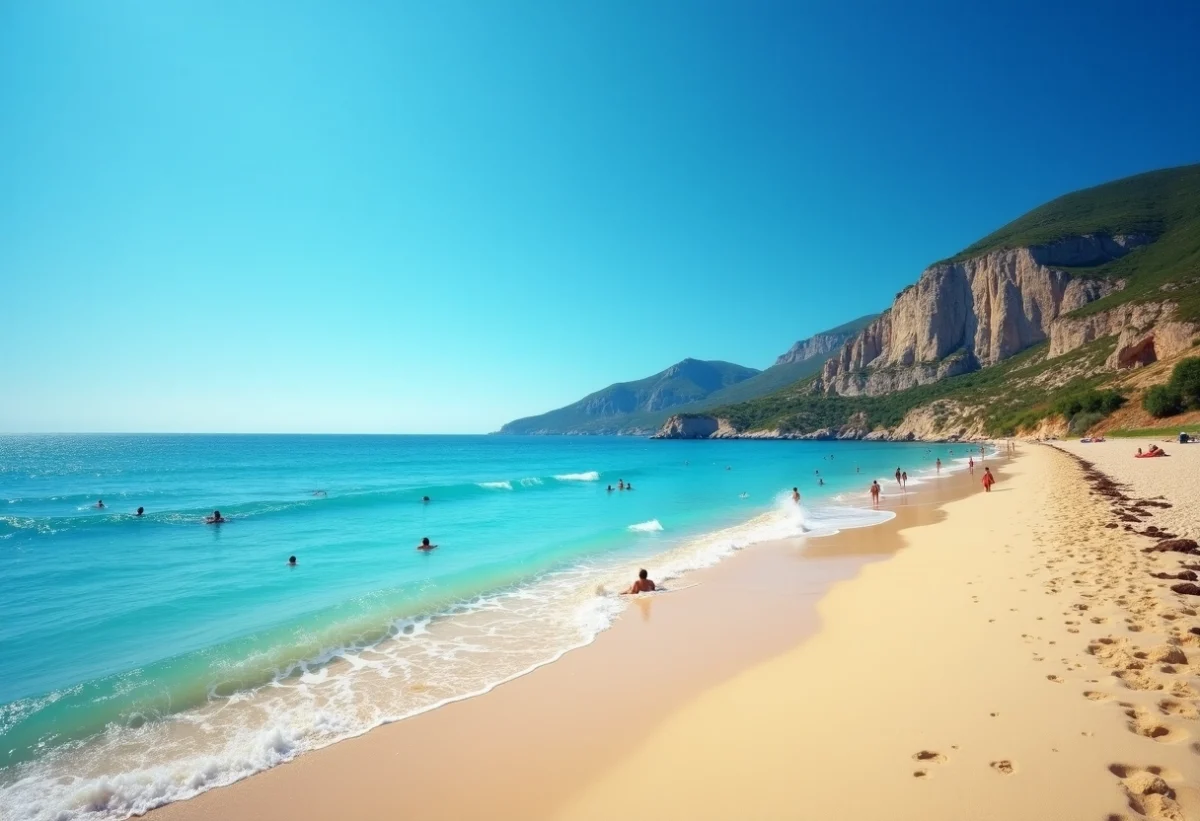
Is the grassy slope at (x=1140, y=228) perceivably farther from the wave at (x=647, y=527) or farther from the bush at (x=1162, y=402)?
the wave at (x=647, y=527)

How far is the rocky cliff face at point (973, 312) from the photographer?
106250 mm

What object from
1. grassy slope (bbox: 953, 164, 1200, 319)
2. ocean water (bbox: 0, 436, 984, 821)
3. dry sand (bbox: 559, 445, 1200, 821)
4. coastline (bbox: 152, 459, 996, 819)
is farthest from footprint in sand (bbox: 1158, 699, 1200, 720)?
grassy slope (bbox: 953, 164, 1200, 319)

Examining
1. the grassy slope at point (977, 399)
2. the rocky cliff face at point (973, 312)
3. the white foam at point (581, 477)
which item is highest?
the rocky cliff face at point (973, 312)

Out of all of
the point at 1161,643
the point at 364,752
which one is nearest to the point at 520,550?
the point at 364,752

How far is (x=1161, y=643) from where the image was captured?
5996 millimetres

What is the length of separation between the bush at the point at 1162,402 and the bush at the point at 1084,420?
18.9 ft

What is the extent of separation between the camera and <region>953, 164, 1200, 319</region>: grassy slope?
248ft

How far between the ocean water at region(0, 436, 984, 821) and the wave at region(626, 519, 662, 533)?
0.77ft

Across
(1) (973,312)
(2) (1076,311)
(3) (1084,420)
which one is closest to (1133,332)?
(3) (1084,420)

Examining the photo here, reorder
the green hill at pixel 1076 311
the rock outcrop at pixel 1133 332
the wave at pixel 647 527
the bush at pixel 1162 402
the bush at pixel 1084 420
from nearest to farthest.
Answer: the wave at pixel 647 527, the bush at pixel 1162 402, the bush at pixel 1084 420, the rock outcrop at pixel 1133 332, the green hill at pixel 1076 311

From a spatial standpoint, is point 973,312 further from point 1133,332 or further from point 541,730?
point 541,730

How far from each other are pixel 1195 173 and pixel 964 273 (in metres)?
48.1

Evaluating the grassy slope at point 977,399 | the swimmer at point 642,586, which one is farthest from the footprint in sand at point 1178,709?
the grassy slope at point 977,399

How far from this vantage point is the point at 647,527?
23203mm
